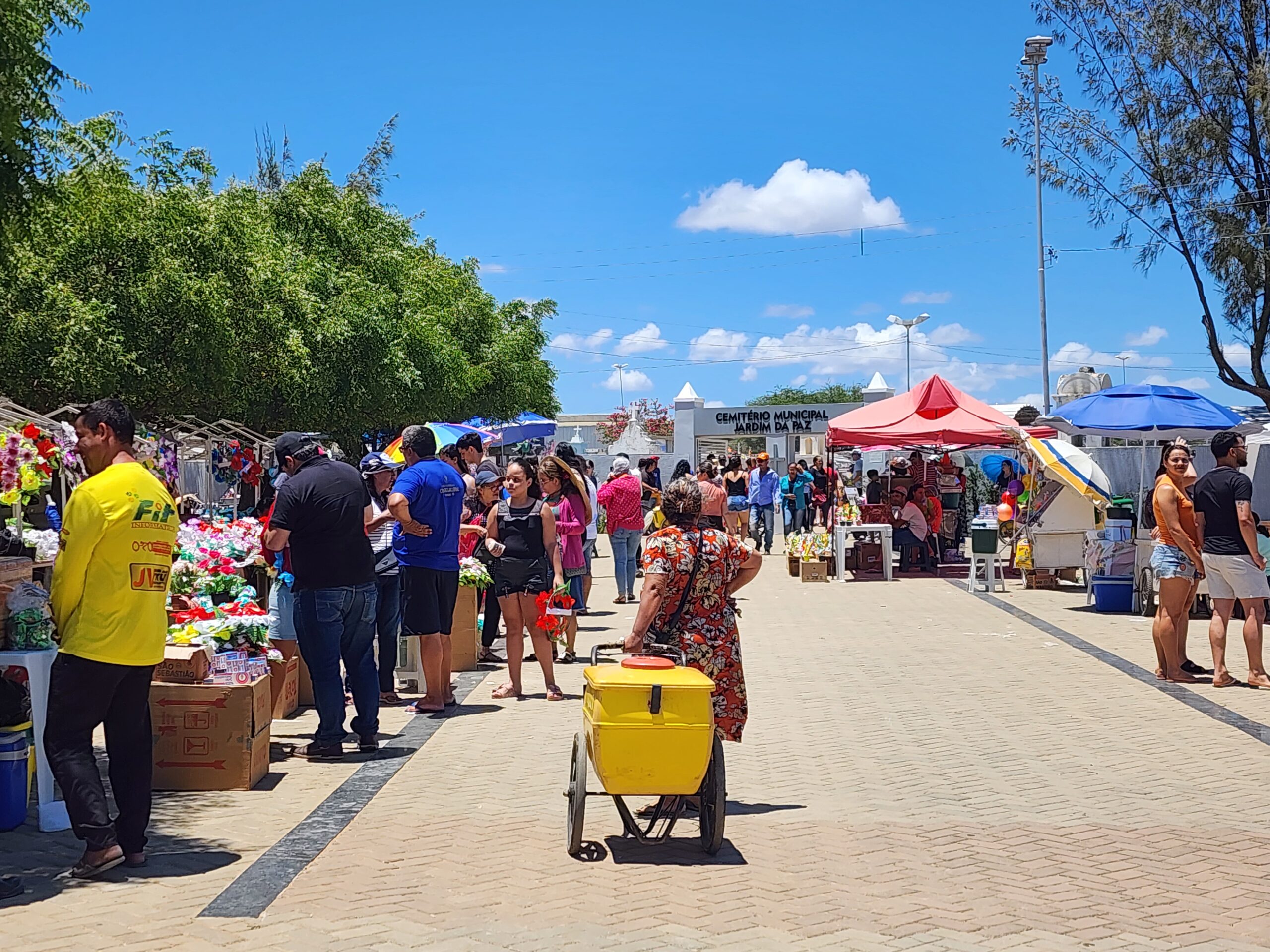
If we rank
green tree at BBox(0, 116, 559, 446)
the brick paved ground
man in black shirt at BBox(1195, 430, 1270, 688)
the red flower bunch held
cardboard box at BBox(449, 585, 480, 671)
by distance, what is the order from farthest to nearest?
green tree at BBox(0, 116, 559, 446) → cardboard box at BBox(449, 585, 480, 671) → man in black shirt at BBox(1195, 430, 1270, 688) → the red flower bunch held → the brick paved ground

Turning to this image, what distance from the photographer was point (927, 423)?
20906mm

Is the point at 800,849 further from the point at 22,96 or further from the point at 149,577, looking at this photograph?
the point at 22,96

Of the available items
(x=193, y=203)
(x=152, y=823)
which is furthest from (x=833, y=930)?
(x=193, y=203)

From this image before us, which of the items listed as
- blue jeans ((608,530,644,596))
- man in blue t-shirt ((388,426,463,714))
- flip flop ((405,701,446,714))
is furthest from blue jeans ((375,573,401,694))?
blue jeans ((608,530,644,596))

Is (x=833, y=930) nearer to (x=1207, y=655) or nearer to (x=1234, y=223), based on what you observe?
(x=1207, y=655)

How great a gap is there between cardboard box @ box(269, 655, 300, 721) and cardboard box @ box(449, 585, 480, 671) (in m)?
1.93

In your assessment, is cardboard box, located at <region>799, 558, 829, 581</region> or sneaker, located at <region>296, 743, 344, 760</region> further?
cardboard box, located at <region>799, 558, 829, 581</region>

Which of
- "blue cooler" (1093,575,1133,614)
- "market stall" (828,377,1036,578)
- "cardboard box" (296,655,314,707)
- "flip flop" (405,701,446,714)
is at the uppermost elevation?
"market stall" (828,377,1036,578)

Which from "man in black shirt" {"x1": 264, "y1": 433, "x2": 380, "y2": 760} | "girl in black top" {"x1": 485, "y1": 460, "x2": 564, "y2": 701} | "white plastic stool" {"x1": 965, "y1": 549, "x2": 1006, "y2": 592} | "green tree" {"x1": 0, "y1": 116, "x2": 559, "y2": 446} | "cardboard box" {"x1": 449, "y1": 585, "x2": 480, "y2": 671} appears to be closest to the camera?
"man in black shirt" {"x1": 264, "y1": 433, "x2": 380, "y2": 760}

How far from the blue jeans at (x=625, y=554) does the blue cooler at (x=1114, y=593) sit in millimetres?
5617

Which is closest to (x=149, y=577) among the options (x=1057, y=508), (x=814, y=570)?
(x=1057, y=508)

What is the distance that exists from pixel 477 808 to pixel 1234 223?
1944 cm

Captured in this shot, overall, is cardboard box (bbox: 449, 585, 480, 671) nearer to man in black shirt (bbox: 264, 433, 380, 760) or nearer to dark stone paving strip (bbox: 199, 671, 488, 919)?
dark stone paving strip (bbox: 199, 671, 488, 919)

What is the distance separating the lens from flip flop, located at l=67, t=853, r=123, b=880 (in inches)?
208
